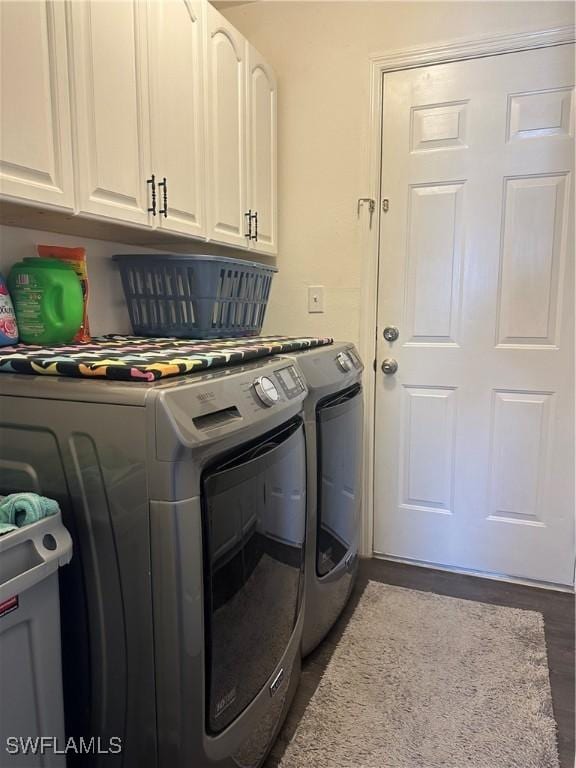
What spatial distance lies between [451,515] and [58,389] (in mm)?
1853

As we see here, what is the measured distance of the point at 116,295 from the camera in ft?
6.42

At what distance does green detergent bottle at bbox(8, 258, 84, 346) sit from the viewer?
1457 mm

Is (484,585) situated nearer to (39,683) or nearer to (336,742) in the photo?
(336,742)

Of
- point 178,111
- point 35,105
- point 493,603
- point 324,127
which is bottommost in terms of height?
point 493,603

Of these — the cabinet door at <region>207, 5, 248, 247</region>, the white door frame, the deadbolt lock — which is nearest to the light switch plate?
the white door frame

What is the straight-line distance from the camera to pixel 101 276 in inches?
74.3

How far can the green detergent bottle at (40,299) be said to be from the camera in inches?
57.4

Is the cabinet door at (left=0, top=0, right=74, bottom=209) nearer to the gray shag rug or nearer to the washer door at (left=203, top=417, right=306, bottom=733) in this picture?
the washer door at (left=203, top=417, right=306, bottom=733)

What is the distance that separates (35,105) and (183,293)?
27.6 inches

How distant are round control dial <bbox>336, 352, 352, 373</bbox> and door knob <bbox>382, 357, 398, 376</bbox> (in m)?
0.47

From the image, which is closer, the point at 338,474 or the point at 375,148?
the point at 338,474

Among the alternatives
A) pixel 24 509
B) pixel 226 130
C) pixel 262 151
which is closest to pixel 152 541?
pixel 24 509

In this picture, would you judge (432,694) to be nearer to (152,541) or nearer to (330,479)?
(330,479)

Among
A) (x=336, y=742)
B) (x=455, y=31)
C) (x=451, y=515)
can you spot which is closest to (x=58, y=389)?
(x=336, y=742)
